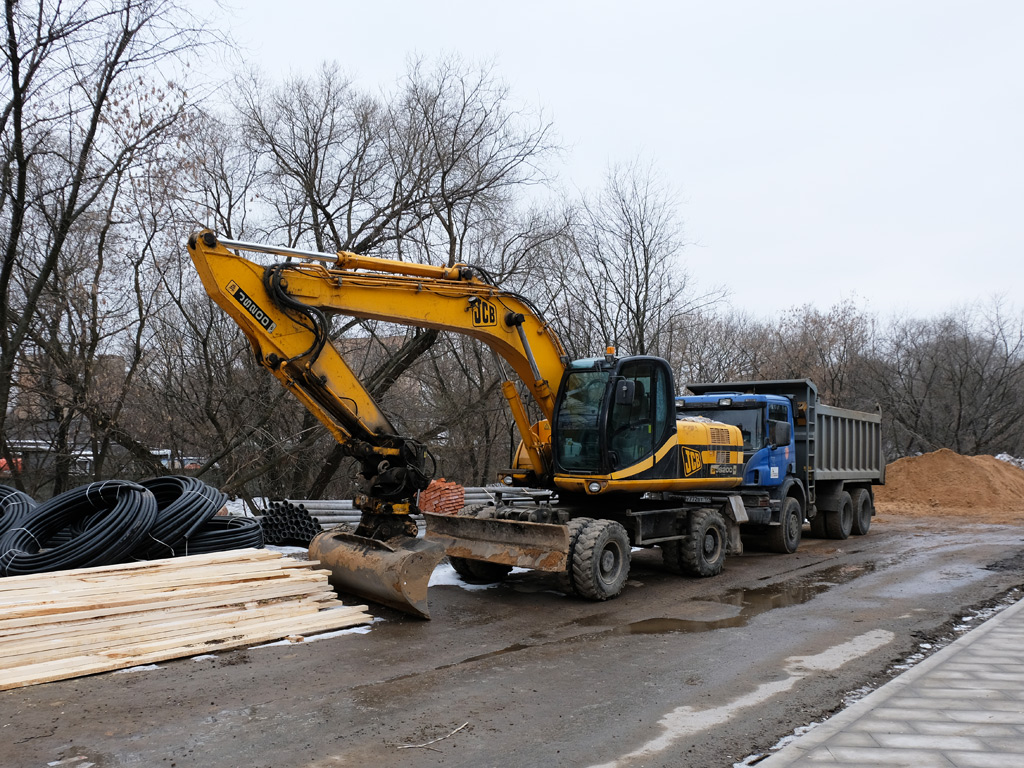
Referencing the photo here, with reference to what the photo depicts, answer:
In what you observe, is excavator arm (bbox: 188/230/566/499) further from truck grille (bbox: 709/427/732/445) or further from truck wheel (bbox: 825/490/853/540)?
truck wheel (bbox: 825/490/853/540)

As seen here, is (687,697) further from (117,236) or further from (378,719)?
(117,236)

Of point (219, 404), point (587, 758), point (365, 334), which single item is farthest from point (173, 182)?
point (587, 758)

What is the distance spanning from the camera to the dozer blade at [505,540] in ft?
29.1

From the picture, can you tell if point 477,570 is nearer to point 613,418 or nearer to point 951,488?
point 613,418

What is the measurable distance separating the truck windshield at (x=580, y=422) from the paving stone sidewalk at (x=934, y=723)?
449 cm

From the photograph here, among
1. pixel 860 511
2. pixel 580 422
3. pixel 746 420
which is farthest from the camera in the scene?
pixel 860 511

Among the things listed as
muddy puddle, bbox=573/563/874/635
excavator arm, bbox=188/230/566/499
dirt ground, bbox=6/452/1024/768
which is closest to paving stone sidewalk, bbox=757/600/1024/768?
dirt ground, bbox=6/452/1024/768

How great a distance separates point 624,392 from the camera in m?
9.69

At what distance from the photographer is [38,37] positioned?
36.0 ft

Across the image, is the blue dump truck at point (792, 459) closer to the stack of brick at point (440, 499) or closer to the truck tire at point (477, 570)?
the truck tire at point (477, 570)

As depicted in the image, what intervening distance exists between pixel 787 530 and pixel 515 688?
910 centimetres

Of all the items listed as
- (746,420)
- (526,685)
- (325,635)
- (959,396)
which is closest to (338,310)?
(325,635)

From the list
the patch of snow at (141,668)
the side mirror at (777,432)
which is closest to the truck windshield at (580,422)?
the side mirror at (777,432)

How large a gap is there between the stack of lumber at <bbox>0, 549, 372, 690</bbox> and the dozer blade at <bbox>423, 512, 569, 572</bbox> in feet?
5.47
